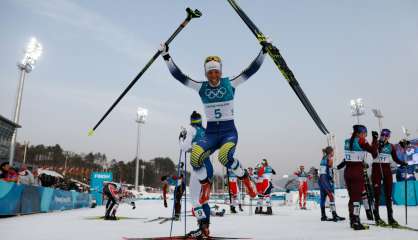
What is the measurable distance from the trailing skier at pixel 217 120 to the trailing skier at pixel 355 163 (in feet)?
8.90

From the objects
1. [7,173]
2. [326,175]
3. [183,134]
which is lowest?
[7,173]

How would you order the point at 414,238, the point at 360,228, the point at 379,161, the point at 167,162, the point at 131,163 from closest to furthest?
the point at 414,238 → the point at 360,228 → the point at 379,161 → the point at 131,163 → the point at 167,162

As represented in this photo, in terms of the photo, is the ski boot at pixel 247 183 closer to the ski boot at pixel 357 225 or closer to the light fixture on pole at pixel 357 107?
the ski boot at pixel 357 225

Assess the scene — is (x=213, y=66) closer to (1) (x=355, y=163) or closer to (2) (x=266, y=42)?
(2) (x=266, y=42)

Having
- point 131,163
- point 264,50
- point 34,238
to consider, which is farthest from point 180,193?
point 131,163

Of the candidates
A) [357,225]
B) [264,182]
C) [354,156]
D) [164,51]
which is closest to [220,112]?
[164,51]

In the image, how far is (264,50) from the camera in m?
5.57

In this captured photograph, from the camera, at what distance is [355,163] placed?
7.02 meters

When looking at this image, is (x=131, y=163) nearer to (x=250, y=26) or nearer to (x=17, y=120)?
(x=17, y=120)

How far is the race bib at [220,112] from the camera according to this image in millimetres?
5273

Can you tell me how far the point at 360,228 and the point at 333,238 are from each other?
1.68 meters

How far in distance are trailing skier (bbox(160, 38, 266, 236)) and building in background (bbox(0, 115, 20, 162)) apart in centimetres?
2160

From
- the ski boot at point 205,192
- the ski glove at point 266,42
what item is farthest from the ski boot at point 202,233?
the ski glove at point 266,42

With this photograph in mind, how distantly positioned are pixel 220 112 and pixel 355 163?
11.8ft
